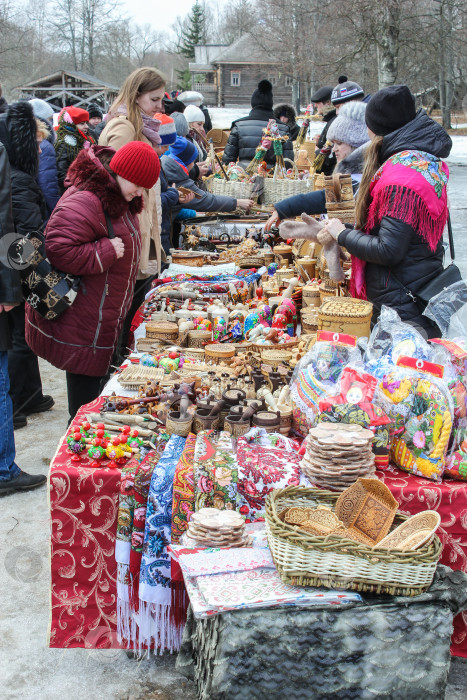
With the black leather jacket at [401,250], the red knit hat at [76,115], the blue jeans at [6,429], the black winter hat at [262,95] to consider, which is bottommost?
the blue jeans at [6,429]

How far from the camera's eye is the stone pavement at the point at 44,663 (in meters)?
2.17

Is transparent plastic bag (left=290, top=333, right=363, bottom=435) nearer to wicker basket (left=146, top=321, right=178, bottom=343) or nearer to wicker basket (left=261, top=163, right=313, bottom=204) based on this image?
wicker basket (left=146, top=321, right=178, bottom=343)

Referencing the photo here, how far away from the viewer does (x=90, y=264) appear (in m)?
3.08

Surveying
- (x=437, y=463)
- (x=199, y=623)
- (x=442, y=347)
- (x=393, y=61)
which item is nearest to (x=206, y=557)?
(x=199, y=623)

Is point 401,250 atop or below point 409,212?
below

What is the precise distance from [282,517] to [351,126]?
8.67 ft

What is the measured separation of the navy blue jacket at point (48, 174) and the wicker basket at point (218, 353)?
9.80 feet

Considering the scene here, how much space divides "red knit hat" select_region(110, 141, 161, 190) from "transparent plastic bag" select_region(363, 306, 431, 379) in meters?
1.29

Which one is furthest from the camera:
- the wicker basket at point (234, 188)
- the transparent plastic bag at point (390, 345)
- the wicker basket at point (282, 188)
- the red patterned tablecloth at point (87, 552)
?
the wicker basket at point (234, 188)

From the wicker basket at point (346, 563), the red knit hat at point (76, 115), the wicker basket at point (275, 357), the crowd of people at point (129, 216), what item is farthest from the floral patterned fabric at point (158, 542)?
the red knit hat at point (76, 115)

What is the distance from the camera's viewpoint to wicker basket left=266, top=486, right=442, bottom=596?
175cm

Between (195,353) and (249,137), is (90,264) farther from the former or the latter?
(249,137)

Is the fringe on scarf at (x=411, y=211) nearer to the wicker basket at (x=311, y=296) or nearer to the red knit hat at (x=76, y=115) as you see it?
the wicker basket at (x=311, y=296)

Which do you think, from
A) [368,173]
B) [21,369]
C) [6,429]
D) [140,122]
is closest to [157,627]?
[6,429]
